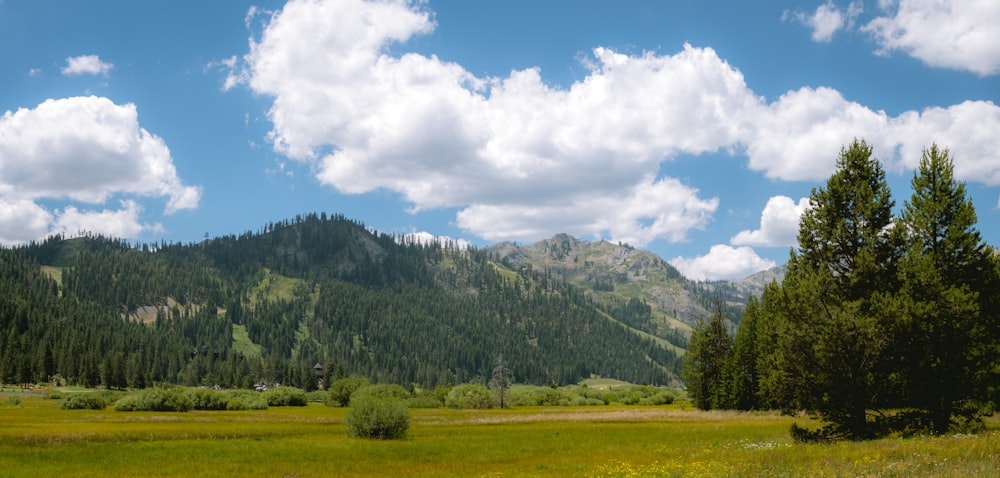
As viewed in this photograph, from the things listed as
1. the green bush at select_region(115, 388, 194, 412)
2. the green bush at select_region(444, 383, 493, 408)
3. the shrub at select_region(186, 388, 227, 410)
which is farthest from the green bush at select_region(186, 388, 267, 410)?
the green bush at select_region(444, 383, 493, 408)

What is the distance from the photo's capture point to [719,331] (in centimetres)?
8731

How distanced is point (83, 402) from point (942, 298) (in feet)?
347

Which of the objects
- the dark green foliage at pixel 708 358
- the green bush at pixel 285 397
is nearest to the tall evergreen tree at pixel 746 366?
the dark green foliage at pixel 708 358

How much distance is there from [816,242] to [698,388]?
59247 mm

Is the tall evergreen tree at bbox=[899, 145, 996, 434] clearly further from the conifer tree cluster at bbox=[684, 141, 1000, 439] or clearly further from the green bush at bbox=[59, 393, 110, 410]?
the green bush at bbox=[59, 393, 110, 410]

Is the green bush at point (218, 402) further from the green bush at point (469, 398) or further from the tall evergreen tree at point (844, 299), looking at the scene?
the tall evergreen tree at point (844, 299)

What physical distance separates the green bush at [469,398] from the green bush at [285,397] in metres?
28.8

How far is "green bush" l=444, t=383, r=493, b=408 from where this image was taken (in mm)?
117500

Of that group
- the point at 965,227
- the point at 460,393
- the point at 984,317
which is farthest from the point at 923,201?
the point at 460,393

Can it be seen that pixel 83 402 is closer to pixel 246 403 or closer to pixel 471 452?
pixel 246 403

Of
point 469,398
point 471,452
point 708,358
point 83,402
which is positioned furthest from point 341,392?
point 471,452

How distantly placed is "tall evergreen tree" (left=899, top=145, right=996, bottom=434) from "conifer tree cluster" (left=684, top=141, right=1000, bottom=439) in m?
0.05

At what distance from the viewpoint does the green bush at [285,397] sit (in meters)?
120

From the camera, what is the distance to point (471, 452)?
132 ft
